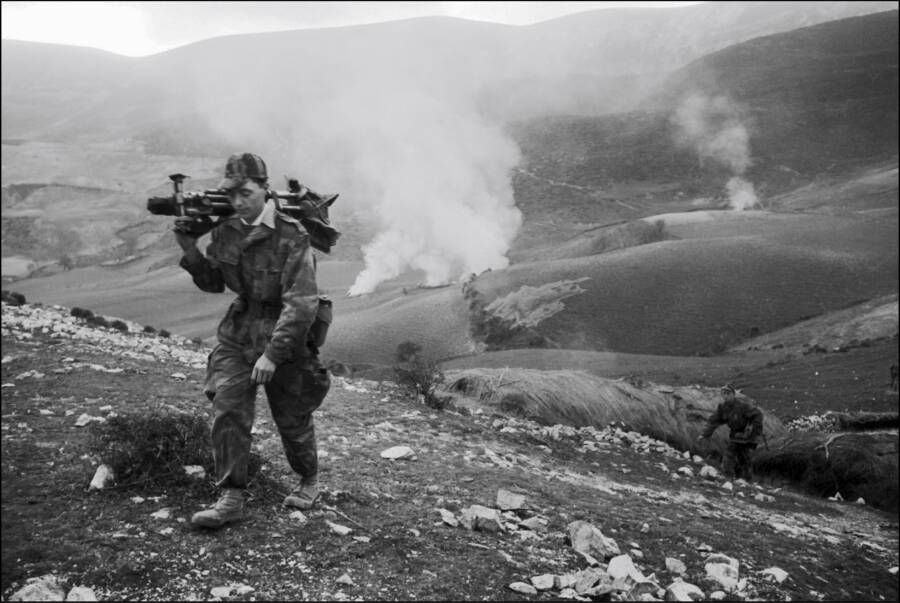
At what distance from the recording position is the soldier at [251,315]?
434cm

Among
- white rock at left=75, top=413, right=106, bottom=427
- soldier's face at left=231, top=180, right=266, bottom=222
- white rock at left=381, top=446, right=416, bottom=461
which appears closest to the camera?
soldier's face at left=231, top=180, right=266, bottom=222

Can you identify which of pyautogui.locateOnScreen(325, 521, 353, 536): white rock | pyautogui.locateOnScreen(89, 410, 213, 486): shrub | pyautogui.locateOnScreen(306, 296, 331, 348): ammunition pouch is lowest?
pyautogui.locateOnScreen(325, 521, 353, 536): white rock

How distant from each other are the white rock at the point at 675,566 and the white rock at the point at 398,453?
8.76 feet

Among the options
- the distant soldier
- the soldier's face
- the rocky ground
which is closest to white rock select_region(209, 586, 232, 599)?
the rocky ground

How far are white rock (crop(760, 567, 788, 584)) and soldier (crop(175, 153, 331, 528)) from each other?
12.3ft

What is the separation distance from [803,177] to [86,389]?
6558 cm

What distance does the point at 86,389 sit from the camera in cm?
771

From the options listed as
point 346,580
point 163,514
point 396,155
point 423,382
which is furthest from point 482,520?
point 396,155

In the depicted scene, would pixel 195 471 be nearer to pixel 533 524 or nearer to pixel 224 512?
pixel 224 512

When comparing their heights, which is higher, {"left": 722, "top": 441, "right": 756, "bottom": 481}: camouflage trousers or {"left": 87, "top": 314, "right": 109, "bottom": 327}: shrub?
{"left": 722, "top": 441, "right": 756, "bottom": 481}: camouflage trousers

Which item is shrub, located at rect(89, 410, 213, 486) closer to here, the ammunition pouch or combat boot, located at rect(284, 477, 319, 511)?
combat boot, located at rect(284, 477, 319, 511)

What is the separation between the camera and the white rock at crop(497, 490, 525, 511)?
564 cm

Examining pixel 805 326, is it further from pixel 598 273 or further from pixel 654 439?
pixel 654 439

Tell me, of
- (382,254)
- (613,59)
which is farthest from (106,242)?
(613,59)
